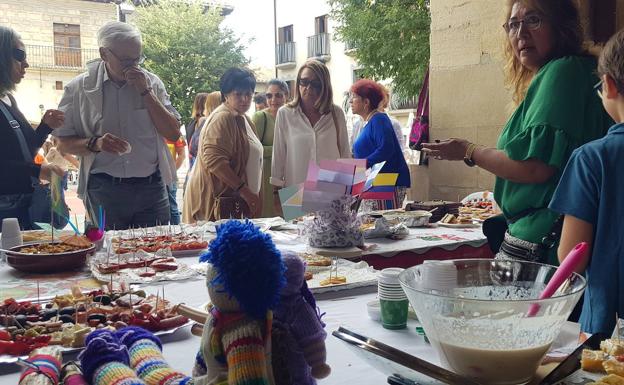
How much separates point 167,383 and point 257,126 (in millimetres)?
3927

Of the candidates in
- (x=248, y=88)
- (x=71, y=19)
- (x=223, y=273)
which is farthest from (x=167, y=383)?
(x=71, y=19)

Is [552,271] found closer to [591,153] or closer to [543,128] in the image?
[591,153]

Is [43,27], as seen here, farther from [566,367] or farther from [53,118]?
[566,367]

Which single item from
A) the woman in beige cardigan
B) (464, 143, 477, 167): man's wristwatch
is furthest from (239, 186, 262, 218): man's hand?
(464, 143, 477, 167): man's wristwatch

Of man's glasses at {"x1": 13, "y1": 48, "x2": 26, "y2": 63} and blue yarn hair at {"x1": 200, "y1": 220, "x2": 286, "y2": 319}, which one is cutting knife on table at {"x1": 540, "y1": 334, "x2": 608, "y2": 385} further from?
man's glasses at {"x1": 13, "y1": 48, "x2": 26, "y2": 63}

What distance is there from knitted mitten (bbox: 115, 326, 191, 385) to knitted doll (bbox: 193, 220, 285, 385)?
0.15m

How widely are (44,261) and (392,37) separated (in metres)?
8.57

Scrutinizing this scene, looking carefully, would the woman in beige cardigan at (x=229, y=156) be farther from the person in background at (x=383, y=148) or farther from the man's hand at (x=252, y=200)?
the person in background at (x=383, y=148)

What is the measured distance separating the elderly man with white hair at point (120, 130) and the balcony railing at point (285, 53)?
1954cm

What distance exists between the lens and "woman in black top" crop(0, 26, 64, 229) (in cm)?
279

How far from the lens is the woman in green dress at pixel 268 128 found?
439 cm

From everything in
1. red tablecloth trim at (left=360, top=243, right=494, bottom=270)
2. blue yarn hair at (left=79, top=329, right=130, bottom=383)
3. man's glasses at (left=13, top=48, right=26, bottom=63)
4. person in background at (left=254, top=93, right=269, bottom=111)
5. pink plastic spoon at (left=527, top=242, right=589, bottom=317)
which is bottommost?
red tablecloth trim at (left=360, top=243, right=494, bottom=270)

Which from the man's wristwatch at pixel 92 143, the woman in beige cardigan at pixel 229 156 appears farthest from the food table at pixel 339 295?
the woman in beige cardigan at pixel 229 156

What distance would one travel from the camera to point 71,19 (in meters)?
20.0
